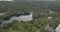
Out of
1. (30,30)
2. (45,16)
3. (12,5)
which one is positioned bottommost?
(30,30)

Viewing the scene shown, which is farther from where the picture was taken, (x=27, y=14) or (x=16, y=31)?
(x=27, y=14)

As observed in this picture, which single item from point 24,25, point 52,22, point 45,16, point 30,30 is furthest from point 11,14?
point 52,22

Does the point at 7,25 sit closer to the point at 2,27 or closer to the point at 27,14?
the point at 2,27

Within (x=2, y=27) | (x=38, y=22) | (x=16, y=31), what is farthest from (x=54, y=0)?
(x=2, y=27)

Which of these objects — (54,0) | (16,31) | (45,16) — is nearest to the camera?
(16,31)

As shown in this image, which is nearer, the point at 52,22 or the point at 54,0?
the point at 52,22

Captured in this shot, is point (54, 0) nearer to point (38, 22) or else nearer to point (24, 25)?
point (38, 22)

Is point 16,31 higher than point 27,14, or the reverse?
point 27,14

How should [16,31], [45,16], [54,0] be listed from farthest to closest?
[54,0] < [45,16] < [16,31]

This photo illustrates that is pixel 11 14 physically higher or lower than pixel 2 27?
higher
